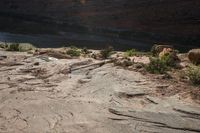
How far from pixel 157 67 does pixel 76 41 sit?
21.2 m

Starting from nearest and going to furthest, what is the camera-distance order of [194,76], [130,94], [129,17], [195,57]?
[130,94], [194,76], [195,57], [129,17]

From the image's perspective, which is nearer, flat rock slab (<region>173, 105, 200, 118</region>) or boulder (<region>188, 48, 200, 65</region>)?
flat rock slab (<region>173, 105, 200, 118</region>)

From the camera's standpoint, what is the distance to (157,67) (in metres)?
12.3

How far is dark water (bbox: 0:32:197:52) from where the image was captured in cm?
3075

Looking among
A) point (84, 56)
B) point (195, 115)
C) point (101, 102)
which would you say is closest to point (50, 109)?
point (101, 102)

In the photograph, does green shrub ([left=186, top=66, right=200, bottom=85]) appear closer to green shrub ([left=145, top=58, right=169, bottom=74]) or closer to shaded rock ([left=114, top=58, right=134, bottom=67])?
green shrub ([left=145, top=58, right=169, bottom=74])

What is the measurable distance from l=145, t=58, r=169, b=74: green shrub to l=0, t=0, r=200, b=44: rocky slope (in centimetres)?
2512

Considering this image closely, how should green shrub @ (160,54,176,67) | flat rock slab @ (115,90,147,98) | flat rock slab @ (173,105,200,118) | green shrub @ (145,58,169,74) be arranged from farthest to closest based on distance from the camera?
green shrub @ (160,54,176,67)
green shrub @ (145,58,169,74)
flat rock slab @ (115,90,147,98)
flat rock slab @ (173,105,200,118)

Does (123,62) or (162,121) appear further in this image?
(123,62)

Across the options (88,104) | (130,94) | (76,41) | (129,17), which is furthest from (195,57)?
(129,17)

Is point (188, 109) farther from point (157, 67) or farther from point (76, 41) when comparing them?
point (76, 41)

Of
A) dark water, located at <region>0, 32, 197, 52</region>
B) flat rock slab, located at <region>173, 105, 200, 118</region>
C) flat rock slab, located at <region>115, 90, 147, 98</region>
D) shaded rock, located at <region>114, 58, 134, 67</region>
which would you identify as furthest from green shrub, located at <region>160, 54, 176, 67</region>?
dark water, located at <region>0, 32, 197, 52</region>

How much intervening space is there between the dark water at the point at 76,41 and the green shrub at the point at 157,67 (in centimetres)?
1741

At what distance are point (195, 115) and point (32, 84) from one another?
4.73 m
